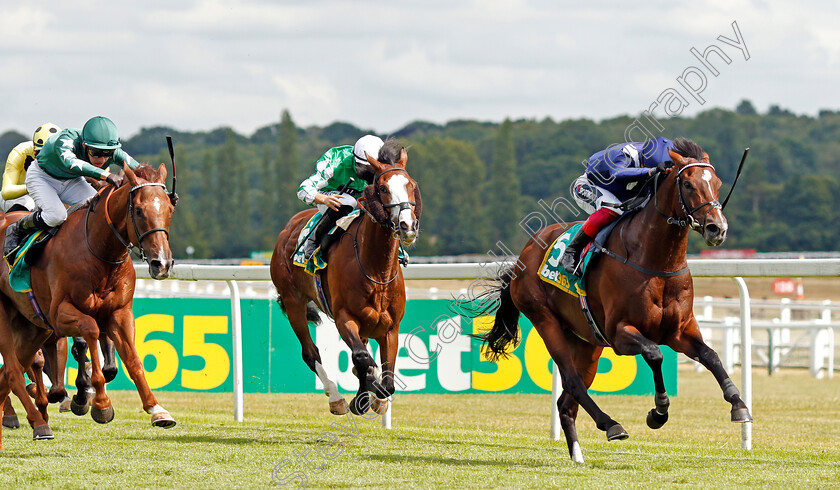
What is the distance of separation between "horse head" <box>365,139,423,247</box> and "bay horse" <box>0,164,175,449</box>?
123 cm

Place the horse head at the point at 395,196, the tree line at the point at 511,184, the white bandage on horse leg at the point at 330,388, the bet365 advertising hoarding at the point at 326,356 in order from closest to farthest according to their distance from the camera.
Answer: the horse head at the point at 395,196 → the white bandage on horse leg at the point at 330,388 → the bet365 advertising hoarding at the point at 326,356 → the tree line at the point at 511,184

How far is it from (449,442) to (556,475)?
1.74 meters

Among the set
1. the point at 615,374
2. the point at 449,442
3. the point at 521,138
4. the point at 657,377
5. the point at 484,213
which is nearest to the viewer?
the point at 657,377

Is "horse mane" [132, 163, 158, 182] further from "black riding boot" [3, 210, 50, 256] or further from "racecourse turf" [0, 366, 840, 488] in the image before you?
"racecourse turf" [0, 366, 840, 488]

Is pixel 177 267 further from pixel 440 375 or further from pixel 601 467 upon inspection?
pixel 601 467

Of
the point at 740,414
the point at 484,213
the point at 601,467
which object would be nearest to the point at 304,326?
the point at 601,467

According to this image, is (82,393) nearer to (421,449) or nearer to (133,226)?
(133,226)

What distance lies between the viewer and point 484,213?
94.5m

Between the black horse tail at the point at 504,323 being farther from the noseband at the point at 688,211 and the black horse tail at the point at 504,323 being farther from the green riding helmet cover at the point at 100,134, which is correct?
the green riding helmet cover at the point at 100,134

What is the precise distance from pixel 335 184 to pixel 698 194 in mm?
2875

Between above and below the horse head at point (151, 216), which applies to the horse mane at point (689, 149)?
above

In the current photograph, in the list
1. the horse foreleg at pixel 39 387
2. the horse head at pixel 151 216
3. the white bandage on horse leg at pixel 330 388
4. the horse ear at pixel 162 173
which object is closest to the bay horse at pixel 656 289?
the white bandage on horse leg at pixel 330 388

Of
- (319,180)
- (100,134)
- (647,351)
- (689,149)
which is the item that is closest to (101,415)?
(100,134)

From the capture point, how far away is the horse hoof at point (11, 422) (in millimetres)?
8016
